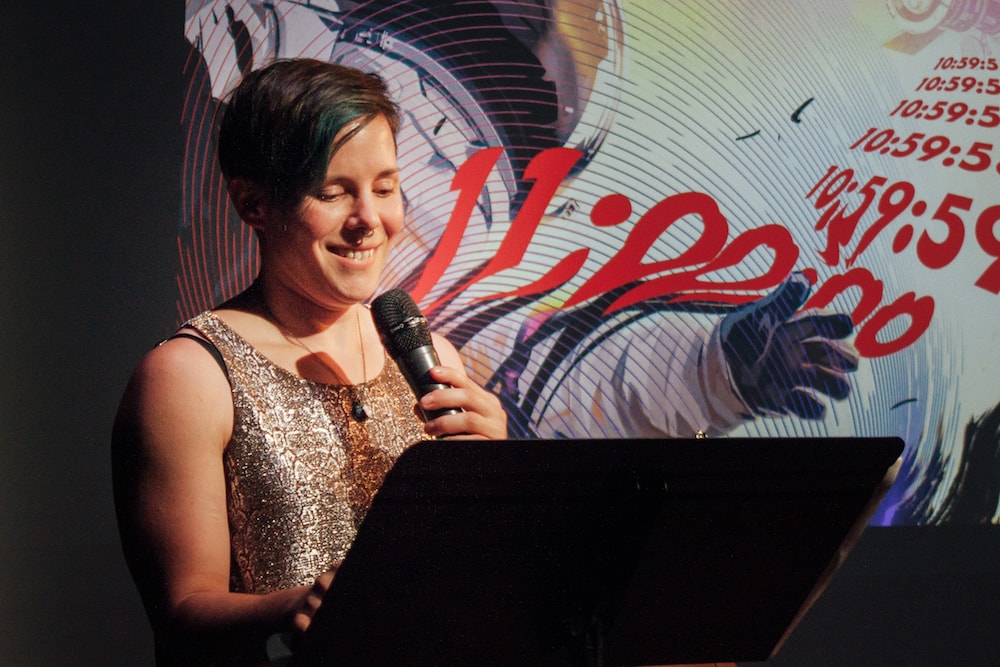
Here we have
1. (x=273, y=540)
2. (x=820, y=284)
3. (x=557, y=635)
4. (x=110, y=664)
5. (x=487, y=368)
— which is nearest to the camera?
(x=557, y=635)

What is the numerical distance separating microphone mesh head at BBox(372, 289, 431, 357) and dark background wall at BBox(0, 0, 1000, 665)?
1.11 metres

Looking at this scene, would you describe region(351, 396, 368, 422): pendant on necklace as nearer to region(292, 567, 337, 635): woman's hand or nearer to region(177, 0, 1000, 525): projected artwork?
Result: region(292, 567, 337, 635): woman's hand

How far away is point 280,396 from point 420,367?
290mm

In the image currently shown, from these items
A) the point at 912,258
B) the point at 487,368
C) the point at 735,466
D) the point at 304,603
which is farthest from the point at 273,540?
the point at 912,258

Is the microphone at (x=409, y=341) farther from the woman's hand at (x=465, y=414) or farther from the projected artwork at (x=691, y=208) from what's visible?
the projected artwork at (x=691, y=208)

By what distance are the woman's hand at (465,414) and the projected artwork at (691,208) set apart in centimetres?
121

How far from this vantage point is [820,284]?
2.72 metres

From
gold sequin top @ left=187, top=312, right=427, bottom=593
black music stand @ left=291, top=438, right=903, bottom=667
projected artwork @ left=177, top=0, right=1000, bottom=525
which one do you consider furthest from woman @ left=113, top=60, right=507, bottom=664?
projected artwork @ left=177, top=0, right=1000, bottom=525

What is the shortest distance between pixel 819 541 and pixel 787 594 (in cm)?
9

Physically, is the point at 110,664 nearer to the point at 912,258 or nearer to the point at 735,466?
the point at 735,466

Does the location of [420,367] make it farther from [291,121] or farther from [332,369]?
[291,121]

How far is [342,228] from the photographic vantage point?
1605mm
